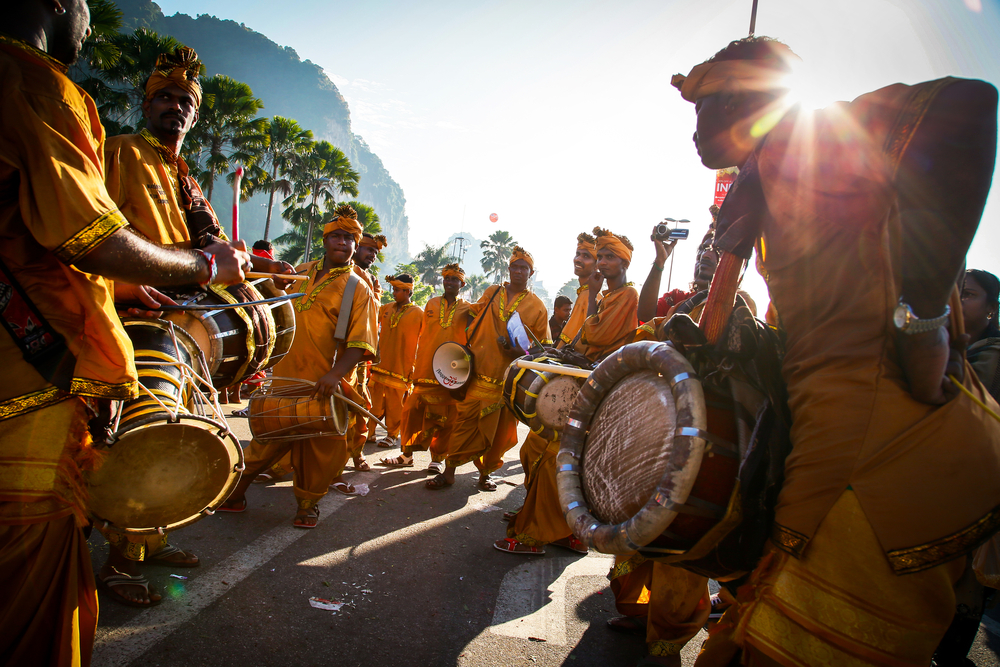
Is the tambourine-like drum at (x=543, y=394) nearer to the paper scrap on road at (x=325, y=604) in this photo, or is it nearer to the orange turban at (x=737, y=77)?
the paper scrap on road at (x=325, y=604)

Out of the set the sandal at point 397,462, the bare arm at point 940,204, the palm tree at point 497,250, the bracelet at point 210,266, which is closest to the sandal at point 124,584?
the bracelet at point 210,266

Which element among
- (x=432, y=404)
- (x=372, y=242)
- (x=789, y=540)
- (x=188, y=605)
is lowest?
(x=188, y=605)

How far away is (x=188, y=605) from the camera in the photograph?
269 cm

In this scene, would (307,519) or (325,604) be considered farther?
(307,519)

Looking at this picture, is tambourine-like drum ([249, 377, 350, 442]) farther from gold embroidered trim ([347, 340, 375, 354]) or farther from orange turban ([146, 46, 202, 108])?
orange turban ([146, 46, 202, 108])

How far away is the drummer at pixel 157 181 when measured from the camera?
2.44 m

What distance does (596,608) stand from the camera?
3.41 metres

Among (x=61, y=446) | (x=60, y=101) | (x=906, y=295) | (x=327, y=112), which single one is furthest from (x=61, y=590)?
(x=327, y=112)

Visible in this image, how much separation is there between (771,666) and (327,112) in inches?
7356

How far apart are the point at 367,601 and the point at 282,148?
3145 cm

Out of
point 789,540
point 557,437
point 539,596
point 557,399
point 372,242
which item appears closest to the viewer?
point 789,540

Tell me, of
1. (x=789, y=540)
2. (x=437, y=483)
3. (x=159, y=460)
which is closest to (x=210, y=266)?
(x=159, y=460)

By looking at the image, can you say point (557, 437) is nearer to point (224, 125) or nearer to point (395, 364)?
point (395, 364)

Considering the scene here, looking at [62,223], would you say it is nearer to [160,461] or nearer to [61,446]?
[61,446]
